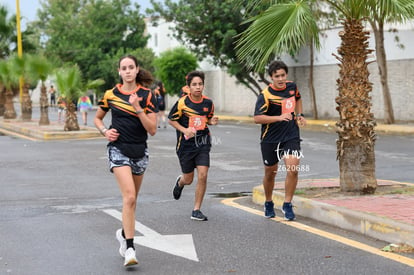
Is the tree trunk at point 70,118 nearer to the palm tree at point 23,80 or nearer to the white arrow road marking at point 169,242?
the palm tree at point 23,80

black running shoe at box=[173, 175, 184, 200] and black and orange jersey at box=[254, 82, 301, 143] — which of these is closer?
black and orange jersey at box=[254, 82, 301, 143]

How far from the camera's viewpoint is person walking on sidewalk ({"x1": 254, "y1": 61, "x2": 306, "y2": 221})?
8055 millimetres

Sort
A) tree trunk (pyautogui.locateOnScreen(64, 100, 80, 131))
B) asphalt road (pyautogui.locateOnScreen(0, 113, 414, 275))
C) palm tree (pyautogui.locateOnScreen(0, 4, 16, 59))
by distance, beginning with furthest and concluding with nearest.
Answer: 1. palm tree (pyautogui.locateOnScreen(0, 4, 16, 59))
2. tree trunk (pyautogui.locateOnScreen(64, 100, 80, 131))
3. asphalt road (pyautogui.locateOnScreen(0, 113, 414, 275))

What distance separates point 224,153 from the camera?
16531 millimetres

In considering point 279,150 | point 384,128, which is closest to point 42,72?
point 384,128

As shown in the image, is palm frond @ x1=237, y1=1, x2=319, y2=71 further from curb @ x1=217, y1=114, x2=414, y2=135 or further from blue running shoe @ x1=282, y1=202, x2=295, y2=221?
curb @ x1=217, y1=114, x2=414, y2=135

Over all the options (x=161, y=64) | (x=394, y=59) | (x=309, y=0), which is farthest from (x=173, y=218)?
(x=161, y=64)

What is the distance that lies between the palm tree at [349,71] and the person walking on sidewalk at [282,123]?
2.99 ft

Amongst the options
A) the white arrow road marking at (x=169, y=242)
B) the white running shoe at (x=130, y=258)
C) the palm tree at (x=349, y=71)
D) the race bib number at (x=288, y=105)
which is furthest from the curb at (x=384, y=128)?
the white running shoe at (x=130, y=258)

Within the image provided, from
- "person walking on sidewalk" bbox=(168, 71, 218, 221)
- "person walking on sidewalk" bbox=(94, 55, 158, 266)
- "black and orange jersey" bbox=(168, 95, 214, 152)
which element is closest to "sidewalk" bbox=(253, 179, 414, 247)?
"person walking on sidewalk" bbox=(168, 71, 218, 221)

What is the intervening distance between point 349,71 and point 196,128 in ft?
6.98

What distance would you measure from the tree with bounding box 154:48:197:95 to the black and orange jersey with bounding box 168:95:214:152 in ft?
96.5

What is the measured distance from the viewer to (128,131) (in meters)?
6.37

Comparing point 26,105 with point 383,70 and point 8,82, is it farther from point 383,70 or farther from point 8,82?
point 383,70
